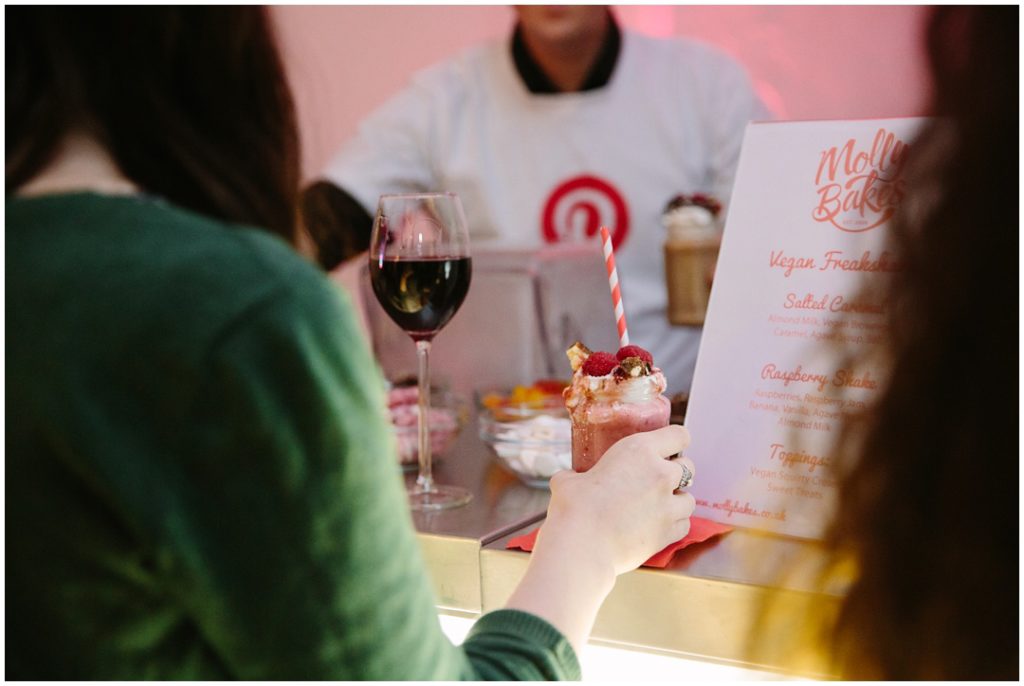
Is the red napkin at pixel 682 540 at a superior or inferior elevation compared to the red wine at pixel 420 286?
inferior

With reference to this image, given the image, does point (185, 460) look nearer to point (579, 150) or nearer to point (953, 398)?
point (953, 398)

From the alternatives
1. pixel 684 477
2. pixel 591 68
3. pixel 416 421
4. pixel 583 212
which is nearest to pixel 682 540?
pixel 684 477

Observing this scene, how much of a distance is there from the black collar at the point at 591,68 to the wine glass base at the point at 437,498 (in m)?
2.09

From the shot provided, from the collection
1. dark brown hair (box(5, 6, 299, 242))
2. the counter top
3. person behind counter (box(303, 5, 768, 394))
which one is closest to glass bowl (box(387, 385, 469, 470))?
the counter top

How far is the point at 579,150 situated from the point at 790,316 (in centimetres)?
209

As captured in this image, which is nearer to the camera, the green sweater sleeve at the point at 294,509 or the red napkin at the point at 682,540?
the green sweater sleeve at the point at 294,509

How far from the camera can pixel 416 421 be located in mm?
1403

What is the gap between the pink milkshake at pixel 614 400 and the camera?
3.40ft

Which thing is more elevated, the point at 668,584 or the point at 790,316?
the point at 790,316

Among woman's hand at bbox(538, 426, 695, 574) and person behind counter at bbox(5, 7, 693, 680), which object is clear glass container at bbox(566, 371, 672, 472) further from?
person behind counter at bbox(5, 7, 693, 680)

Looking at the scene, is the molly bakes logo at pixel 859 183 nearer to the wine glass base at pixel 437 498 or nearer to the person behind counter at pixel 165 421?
the wine glass base at pixel 437 498

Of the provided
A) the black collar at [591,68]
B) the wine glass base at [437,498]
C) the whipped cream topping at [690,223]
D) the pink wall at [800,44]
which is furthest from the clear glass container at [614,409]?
the pink wall at [800,44]

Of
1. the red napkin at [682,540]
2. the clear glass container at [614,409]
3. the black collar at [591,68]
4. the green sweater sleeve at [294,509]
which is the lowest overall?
the red napkin at [682,540]

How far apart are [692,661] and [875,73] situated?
3112mm
